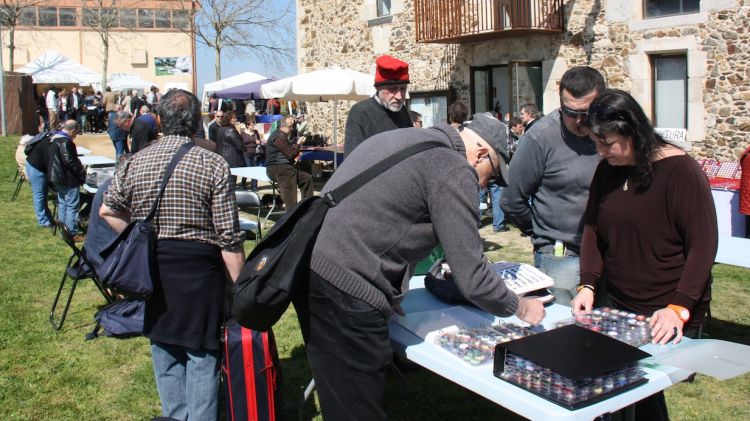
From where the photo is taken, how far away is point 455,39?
1357 centimetres

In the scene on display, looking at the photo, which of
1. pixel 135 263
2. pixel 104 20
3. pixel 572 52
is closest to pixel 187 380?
pixel 135 263

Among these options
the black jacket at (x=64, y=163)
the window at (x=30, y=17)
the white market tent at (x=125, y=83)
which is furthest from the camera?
the window at (x=30, y=17)

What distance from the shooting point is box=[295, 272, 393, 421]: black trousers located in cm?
231

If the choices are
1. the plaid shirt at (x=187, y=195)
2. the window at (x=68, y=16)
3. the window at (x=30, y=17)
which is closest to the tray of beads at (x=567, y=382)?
the plaid shirt at (x=187, y=195)

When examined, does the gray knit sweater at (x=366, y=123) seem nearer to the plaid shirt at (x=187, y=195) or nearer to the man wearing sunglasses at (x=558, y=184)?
the man wearing sunglasses at (x=558, y=184)

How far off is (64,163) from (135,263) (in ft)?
21.0

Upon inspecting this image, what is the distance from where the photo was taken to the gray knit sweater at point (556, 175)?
3.30 metres

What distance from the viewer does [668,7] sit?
10961 mm

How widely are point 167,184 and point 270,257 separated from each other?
0.91 metres

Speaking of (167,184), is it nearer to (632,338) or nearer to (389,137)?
(389,137)

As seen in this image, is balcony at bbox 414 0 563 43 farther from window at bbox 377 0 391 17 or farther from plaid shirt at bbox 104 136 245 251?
plaid shirt at bbox 104 136 245 251

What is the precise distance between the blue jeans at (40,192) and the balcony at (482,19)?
7598mm

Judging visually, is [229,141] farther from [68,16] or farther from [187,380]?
[68,16]

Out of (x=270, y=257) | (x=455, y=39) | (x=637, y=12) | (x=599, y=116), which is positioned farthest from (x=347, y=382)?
(x=455, y=39)
